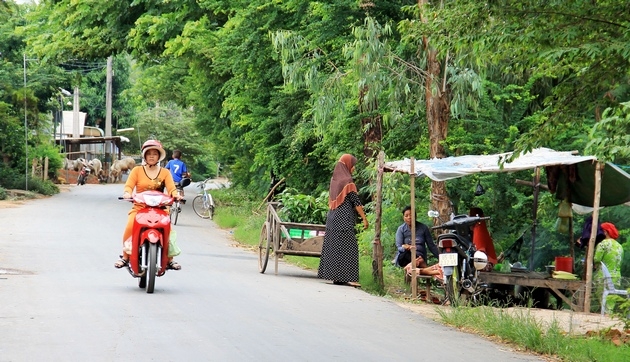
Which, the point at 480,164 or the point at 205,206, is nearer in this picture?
the point at 480,164

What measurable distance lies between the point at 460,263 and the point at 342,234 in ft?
6.77

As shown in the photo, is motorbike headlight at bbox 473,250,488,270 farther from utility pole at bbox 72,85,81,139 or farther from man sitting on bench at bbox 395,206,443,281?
utility pole at bbox 72,85,81,139

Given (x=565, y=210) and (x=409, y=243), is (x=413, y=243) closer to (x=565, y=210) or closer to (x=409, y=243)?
(x=409, y=243)

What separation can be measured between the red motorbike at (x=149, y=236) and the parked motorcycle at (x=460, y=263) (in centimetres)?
424

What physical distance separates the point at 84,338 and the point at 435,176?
27.4 feet

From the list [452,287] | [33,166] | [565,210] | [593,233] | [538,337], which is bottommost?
[538,337]

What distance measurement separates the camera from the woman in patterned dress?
55.7ft

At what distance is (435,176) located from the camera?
16734mm

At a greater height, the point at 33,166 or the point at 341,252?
the point at 33,166

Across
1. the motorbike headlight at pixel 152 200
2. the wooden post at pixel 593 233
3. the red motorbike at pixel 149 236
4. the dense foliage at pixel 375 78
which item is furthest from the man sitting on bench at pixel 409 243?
the motorbike headlight at pixel 152 200

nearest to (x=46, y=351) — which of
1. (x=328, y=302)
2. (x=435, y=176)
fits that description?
(x=328, y=302)

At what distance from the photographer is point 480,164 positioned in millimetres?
16547

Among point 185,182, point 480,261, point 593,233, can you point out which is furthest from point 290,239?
point 185,182

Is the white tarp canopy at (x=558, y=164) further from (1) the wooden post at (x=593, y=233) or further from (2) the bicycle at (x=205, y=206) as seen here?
(2) the bicycle at (x=205, y=206)
